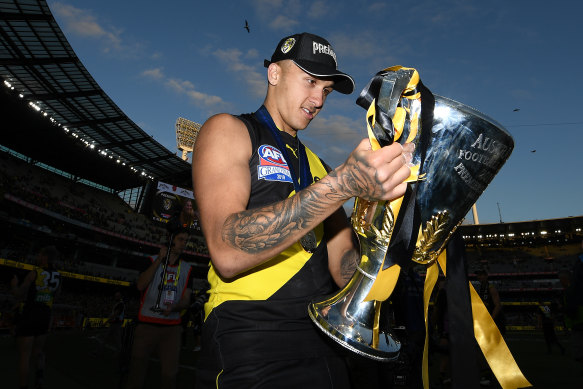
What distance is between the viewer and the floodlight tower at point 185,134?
5362 centimetres

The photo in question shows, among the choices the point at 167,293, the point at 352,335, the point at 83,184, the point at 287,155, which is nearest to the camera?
the point at 352,335

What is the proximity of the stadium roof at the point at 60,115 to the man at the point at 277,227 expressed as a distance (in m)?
23.5

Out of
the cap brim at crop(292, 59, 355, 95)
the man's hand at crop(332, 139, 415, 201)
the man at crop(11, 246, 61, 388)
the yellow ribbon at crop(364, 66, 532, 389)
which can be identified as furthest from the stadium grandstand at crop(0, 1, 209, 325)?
the man's hand at crop(332, 139, 415, 201)

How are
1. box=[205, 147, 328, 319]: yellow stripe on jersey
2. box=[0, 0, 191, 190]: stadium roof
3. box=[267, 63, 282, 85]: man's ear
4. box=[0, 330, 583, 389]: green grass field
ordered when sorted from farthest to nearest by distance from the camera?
box=[0, 0, 191, 190]: stadium roof
box=[0, 330, 583, 389]: green grass field
box=[267, 63, 282, 85]: man's ear
box=[205, 147, 328, 319]: yellow stripe on jersey

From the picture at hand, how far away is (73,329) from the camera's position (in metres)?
21.2

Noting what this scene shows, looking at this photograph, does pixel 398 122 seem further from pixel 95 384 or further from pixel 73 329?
pixel 73 329

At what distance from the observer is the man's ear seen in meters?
1.79

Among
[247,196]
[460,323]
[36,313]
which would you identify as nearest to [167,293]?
[36,313]

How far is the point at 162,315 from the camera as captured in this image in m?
4.66

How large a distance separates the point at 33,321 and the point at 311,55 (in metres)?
6.16

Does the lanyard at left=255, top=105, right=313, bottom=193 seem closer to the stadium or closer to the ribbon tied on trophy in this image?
the ribbon tied on trophy

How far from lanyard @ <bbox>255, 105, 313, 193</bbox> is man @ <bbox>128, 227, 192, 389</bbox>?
3.62 m

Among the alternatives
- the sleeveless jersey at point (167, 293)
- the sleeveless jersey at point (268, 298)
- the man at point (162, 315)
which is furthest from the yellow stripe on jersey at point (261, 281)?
the sleeveless jersey at point (167, 293)

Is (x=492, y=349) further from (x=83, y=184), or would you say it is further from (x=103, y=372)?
(x=83, y=184)
